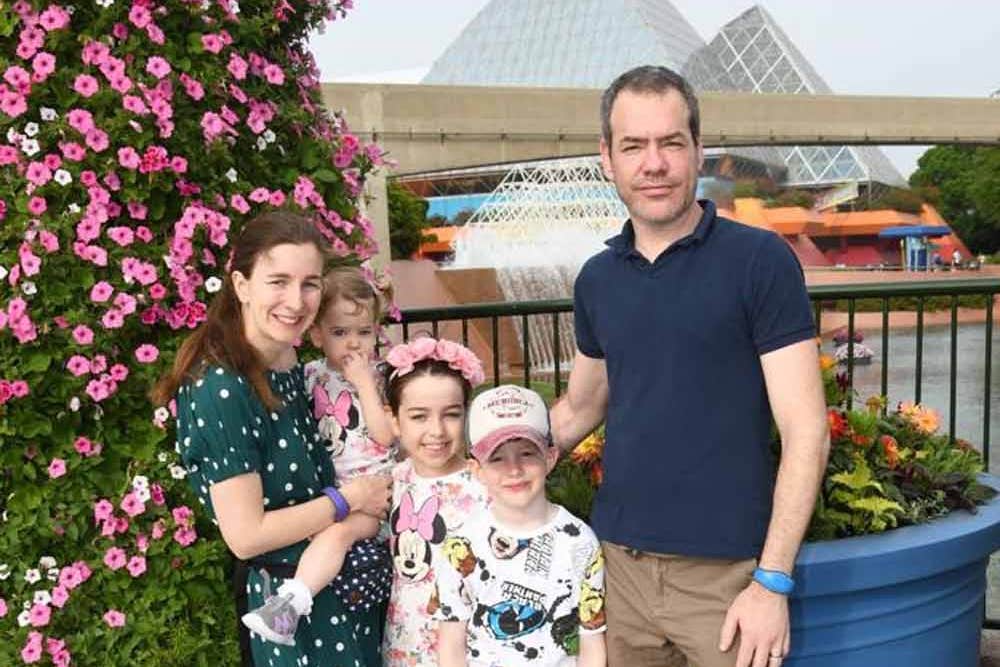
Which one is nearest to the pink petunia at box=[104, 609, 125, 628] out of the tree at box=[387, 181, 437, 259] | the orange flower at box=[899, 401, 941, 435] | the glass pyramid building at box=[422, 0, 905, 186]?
the orange flower at box=[899, 401, 941, 435]

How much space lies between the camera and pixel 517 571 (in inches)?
79.8

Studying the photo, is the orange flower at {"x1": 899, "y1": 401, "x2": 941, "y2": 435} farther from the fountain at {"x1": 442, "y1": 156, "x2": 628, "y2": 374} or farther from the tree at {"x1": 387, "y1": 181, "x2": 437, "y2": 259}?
the tree at {"x1": 387, "y1": 181, "x2": 437, "y2": 259}

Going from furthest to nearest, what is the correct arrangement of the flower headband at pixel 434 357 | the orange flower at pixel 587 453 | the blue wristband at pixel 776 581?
the orange flower at pixel 587 453 < the flower headband at pixel 434 357 < the blue wristband at pixel 776 581

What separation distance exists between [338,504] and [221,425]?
0.33 meters

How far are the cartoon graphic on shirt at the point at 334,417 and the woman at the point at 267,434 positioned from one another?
0.29 feet

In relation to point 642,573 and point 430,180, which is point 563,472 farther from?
point 430,180

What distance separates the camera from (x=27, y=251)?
229 cm

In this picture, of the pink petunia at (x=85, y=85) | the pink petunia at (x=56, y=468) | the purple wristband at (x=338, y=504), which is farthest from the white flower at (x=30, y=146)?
the purple wristband at (x=338, y=504)

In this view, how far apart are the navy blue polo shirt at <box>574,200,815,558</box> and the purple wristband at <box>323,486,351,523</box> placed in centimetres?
62

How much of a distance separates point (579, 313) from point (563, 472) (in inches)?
36.1

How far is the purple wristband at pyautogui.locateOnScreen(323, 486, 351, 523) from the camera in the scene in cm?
209

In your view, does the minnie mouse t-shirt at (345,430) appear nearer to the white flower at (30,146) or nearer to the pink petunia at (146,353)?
the pink petunia at (146,353)

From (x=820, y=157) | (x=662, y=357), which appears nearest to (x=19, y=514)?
(x=662, y=357)

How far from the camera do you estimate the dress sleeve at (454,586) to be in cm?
204
